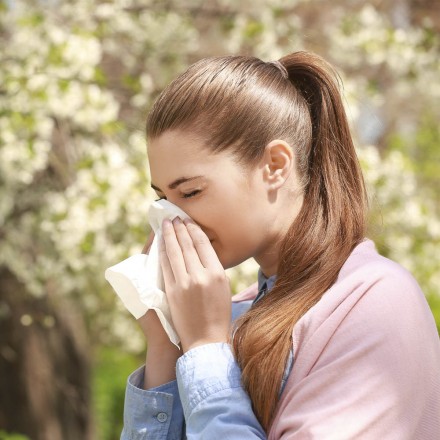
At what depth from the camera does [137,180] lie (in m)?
3.79

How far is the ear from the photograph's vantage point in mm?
1613

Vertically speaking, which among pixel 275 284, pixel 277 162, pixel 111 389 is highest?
pixel 277 162

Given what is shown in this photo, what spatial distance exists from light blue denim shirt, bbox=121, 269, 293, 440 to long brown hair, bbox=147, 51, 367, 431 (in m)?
0.03

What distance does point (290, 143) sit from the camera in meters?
1.66

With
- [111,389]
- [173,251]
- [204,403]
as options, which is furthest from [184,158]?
[111,389]

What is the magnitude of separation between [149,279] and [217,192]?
0.69ft

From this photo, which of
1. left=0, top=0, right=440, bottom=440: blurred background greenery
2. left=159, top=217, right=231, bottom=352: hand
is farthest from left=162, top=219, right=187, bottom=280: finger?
left=0, top=0, right=440, bottom=440: blurred background greenery

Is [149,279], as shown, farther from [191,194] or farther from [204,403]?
[204,403]

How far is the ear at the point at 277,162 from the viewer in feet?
5.29

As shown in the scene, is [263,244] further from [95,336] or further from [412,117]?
[412,117]

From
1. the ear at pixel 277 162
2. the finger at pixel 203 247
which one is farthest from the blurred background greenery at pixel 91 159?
the finger at pixel 203 247

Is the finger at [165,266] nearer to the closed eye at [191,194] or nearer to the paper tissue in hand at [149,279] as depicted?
the paper tissue in hand at [149,279]

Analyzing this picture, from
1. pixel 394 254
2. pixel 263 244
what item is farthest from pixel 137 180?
pixel 263 244

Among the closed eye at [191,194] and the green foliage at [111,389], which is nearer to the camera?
the closed eye at [191,194]
